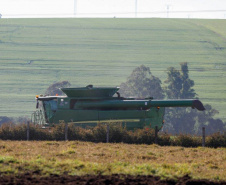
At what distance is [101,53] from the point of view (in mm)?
121812

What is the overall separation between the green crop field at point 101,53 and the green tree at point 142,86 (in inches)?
353

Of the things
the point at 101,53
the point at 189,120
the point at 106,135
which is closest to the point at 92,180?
the point at 106,135

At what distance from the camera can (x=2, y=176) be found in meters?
14.7

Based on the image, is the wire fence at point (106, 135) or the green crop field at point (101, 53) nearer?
the wire fence at point (106, 135)

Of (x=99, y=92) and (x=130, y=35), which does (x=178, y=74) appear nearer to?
(x=130, y=35)

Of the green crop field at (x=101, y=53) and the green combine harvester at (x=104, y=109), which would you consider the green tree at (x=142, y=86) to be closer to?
the green crop field at (x=101, y=53)

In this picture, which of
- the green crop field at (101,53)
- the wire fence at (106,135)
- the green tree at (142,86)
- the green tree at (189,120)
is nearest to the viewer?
the wire fence at (106,135)

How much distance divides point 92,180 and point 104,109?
61.0 feet

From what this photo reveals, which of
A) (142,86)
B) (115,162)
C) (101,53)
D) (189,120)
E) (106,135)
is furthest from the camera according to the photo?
(101,53)

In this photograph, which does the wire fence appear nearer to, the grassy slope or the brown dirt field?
the grassy slope

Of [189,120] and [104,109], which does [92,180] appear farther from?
[189,120]

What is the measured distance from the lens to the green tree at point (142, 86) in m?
88.4

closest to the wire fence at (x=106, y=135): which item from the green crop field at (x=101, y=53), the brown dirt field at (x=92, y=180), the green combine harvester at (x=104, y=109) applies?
the green combine harvester at (x=104, y=109)

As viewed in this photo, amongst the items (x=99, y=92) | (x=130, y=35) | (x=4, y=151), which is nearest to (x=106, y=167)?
(x=4, y=151)
